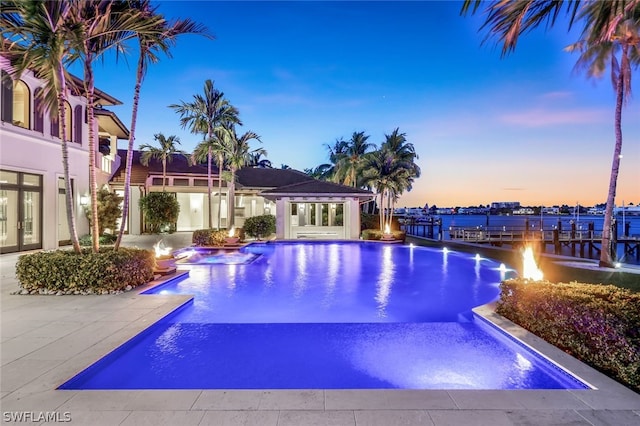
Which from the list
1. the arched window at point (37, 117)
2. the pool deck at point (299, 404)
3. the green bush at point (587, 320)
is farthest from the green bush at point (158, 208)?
the green bush at point (587, 320)

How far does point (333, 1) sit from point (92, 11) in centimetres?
1002

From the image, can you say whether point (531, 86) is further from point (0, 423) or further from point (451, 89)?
point (0, 423)

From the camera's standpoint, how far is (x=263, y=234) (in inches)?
869

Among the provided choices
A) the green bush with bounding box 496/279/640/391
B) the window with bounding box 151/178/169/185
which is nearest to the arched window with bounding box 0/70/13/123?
the window with bounding box 151/178/169/185

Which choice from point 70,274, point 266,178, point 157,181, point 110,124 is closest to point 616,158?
point 70,274

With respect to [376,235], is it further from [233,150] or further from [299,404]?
[299,404]

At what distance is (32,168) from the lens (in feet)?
43.5

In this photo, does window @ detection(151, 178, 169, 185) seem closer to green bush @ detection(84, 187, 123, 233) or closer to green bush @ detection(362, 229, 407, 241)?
green bush @ detection(84, 187, 123, 233)

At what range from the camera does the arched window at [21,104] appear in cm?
1291

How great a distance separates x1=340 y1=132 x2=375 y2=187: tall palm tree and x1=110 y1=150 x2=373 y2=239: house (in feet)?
25.2

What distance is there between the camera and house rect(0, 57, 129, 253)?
1246 cm

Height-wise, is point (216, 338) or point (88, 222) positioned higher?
point (88, 222)

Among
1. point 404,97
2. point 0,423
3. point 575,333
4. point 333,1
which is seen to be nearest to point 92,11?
point 0,423

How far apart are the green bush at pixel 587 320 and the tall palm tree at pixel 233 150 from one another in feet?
56.0
